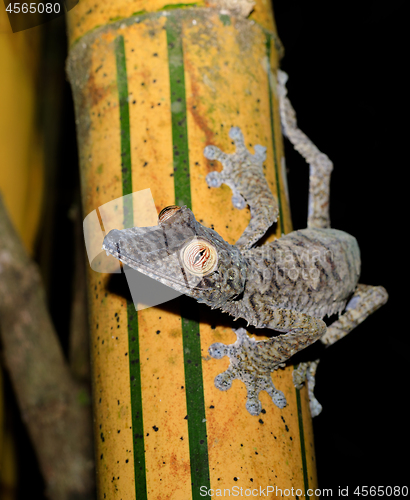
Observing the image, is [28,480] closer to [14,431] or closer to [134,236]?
[14,431]

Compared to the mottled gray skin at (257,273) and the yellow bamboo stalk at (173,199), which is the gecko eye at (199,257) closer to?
the mottled gray skin at (257,273)

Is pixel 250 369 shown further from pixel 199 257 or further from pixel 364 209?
pixel 364 209

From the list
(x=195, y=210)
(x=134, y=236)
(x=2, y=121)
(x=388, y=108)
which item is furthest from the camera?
(x=388, y=108)

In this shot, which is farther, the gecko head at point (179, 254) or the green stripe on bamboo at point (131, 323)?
the green stripe on bamboo at point (131, 323)

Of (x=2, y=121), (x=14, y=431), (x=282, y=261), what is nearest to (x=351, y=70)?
(x=282, y=261)

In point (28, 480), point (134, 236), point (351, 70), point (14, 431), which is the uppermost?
point (351, 70)

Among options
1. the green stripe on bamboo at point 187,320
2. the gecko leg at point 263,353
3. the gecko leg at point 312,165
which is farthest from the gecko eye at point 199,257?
the gecko leg at point 312,165
